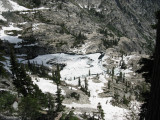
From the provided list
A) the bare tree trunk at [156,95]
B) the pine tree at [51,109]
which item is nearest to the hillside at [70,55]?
the pine tree at [51,109]

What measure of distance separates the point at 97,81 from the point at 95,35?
95.9 m

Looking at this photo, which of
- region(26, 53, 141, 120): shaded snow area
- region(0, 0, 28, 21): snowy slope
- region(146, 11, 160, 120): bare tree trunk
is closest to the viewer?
region(146, 11, 160, 120): bare tree trunk

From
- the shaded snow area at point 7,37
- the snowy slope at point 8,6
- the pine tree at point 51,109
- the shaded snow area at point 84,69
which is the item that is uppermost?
the snowy slope at point 8,6

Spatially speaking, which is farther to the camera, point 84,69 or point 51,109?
point 84,69

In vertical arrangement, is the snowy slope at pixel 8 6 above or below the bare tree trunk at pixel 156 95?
above

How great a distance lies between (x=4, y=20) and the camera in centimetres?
16138

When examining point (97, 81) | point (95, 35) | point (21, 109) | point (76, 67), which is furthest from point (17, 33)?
point (21, 109)

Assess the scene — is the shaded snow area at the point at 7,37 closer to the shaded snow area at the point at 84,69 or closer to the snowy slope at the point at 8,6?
the shaded snow area at the point at 84,69

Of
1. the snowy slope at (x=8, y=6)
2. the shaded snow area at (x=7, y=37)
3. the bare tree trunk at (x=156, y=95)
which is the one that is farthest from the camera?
the snowy slope at (x=8, y=6)

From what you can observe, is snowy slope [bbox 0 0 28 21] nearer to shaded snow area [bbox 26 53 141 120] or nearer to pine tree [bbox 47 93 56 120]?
shaded snow area [bbox 26 53 141 120]

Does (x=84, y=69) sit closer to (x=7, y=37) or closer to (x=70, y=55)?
(x=70, y=55)

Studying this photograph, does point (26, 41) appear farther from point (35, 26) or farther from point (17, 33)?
point (35, 26)

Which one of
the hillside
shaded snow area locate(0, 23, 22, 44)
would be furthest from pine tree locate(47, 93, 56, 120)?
shaded snow area locate(0, 23, 22, 44)

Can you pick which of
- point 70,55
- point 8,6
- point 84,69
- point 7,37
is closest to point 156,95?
point 84,69
